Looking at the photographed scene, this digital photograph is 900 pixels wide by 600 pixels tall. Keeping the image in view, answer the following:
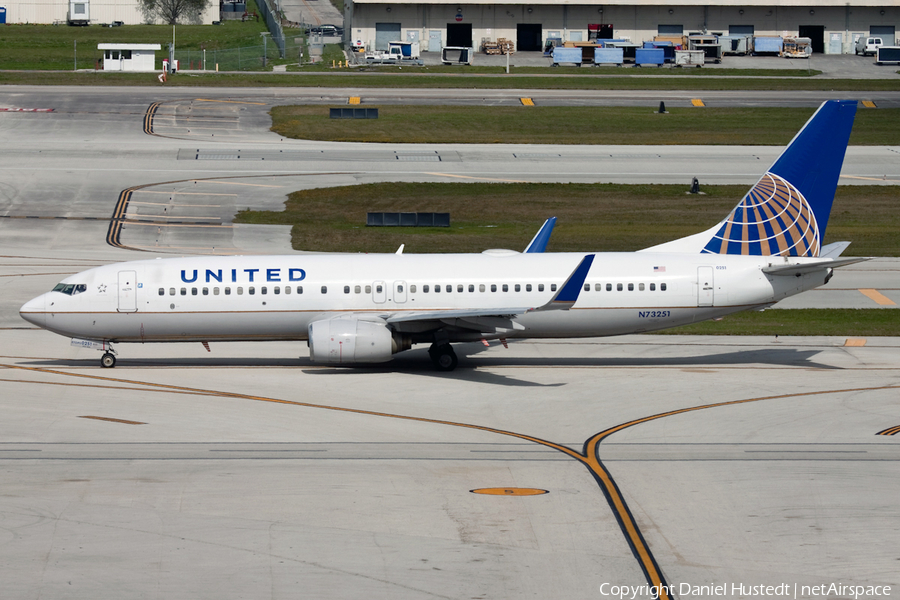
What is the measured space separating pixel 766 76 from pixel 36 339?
98015mm

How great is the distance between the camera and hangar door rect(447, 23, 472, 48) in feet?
442

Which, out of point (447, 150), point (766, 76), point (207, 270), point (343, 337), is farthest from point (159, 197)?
point (766, 76)

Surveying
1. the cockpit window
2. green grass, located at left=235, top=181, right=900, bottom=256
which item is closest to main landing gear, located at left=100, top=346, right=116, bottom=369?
the cockpit window

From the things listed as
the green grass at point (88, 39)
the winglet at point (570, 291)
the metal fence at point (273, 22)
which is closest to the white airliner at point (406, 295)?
the winglet at point (570, 291)

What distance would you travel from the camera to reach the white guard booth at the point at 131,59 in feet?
375

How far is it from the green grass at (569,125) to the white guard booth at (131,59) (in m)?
29.3

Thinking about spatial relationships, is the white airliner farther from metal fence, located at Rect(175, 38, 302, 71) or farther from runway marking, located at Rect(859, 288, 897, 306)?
metal fence, located at Rect(175, 38, 302, 71)

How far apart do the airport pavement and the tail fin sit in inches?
175

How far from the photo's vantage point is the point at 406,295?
120 feet

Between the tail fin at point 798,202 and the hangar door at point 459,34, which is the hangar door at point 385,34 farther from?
the tail fin at point 798,202

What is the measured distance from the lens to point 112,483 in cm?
2447

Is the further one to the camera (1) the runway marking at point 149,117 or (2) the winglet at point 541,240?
(1) the runway marking at point 149,117

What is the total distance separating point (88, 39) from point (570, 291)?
125 m

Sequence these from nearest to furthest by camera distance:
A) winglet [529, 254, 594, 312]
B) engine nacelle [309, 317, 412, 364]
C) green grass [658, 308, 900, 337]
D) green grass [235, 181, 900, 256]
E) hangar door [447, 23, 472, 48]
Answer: winglet [529, 254, 594, 312] → engine nacelle [309, 317, 412, 364] → green grass [658, 308, 900, 337] → green grass [235, 181, 900, 256] → hangar door [447, 23, 472, 48]
